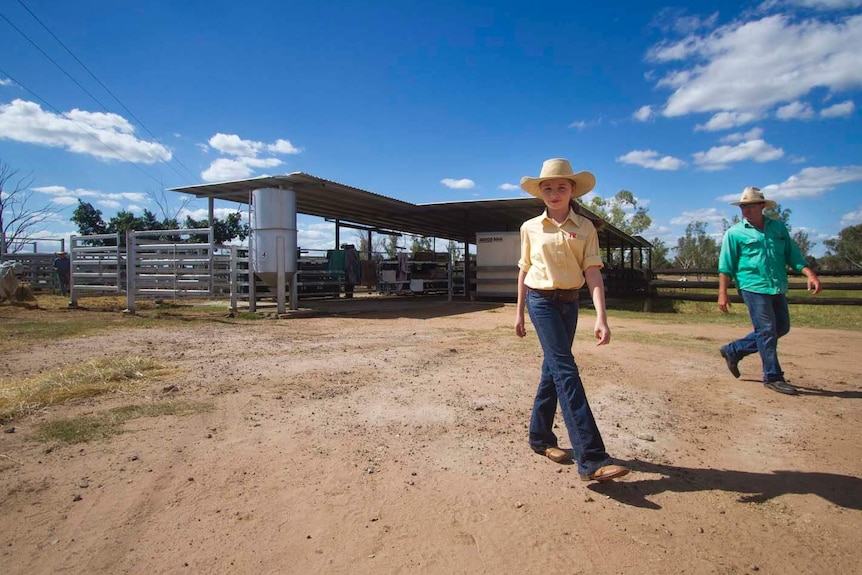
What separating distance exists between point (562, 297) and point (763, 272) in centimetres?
291

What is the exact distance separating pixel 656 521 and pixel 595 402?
6.07 feet

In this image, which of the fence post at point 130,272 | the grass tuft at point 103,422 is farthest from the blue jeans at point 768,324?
the fence post at point 130,272

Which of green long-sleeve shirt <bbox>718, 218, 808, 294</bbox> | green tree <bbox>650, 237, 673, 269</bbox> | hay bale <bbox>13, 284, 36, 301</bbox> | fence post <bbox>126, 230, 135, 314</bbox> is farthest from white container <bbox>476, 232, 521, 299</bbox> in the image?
green tree <bbox>650, 237, 673, 269</bbox>

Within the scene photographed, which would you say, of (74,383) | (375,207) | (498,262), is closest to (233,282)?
(375,207)

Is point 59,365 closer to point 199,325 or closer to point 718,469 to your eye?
point 199,325

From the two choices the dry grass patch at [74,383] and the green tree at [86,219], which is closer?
the dry grass patch at [74,383]

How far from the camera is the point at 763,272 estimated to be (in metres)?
4.54

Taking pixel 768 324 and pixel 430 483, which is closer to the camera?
pixel 430 483

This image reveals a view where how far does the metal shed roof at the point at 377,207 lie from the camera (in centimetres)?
1263

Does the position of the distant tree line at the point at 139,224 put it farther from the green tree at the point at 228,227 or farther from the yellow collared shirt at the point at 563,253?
the yellow collared shirt at the point at 563,253

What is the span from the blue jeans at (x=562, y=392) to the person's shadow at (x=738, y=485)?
188 millimetres

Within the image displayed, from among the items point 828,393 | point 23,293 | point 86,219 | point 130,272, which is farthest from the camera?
point 86,219

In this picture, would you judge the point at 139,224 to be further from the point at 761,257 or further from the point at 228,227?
the point at 761,257

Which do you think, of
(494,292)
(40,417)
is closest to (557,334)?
(40,417)
